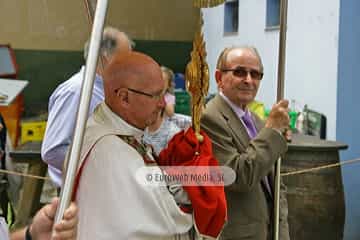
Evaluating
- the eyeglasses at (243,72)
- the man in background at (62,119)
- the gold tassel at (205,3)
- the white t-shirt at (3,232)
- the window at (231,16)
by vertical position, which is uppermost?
the window at (231,16)

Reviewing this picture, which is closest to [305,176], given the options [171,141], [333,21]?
[333,21]

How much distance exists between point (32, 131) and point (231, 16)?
1.14 m

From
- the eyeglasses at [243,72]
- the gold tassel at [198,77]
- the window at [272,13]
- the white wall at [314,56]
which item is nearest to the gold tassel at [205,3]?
the gold tassel at [198,77]

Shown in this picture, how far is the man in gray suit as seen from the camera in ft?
6.19

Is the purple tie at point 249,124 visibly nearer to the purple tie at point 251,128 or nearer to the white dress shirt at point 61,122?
the purple tie at point 251,128

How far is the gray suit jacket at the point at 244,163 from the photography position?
1.88 metres

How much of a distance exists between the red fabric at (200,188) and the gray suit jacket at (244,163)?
0.10m

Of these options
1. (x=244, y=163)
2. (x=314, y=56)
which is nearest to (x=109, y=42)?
(x=244, y=163)

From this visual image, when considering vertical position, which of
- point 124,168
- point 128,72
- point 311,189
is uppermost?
point 128,72

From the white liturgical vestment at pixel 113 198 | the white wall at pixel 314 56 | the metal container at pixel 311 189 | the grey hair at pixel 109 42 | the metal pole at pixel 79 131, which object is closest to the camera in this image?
the metal pole at pixel 79 131

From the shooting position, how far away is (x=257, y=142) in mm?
1901

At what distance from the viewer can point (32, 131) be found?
9.48 feet

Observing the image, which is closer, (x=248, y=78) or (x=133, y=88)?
(x=133, y=88)

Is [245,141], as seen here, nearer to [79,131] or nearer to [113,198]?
[113,198]
